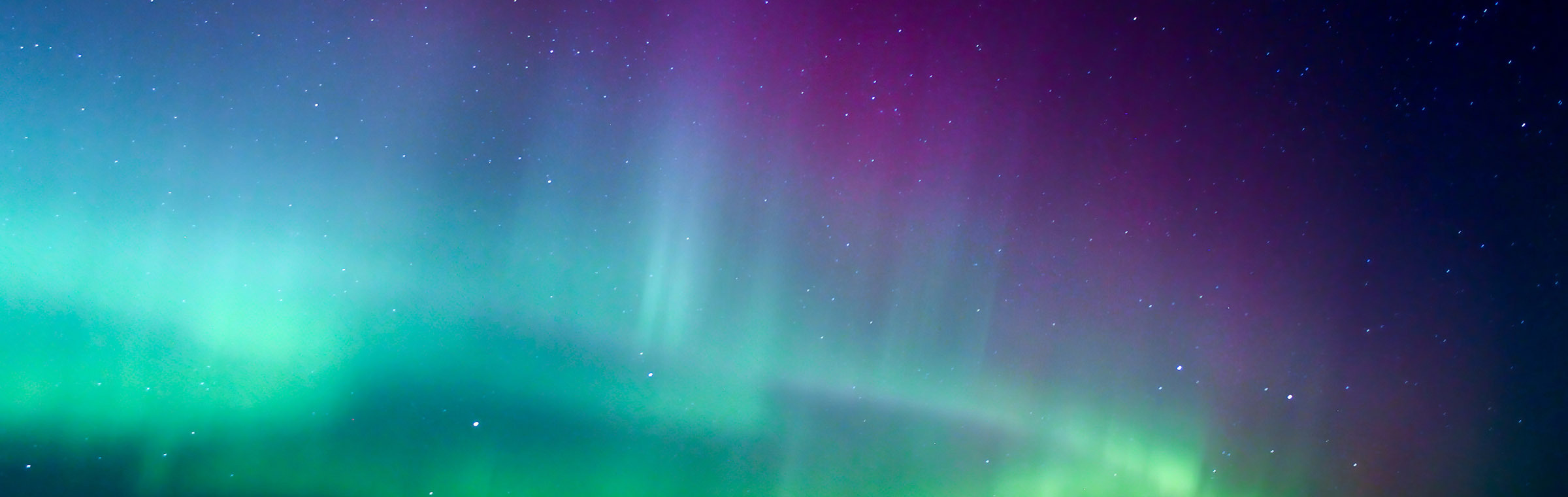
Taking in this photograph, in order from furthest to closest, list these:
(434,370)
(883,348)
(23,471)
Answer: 1. (883,348)
2. (434,370)
3. (23,471)

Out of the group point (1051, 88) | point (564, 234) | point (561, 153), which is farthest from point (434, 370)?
point (1051, 88)

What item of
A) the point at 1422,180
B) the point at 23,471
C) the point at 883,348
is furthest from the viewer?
the point at 1422,180

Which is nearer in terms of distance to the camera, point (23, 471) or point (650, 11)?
point (23, 471)

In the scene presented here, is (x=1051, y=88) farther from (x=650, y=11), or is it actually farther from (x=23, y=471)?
(x=23, y=471)

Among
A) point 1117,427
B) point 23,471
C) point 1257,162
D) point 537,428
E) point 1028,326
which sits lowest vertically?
point 23,471

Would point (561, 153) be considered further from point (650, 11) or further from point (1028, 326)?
point (1028, 326)

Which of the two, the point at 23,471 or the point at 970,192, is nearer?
the point at 23,471

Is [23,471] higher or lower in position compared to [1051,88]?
lower

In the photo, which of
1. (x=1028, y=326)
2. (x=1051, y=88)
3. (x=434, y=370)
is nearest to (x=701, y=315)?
(x=434, y=370)

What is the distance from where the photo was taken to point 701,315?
Result: 1.36 metres

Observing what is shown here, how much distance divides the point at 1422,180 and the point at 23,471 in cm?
262

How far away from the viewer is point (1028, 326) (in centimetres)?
147

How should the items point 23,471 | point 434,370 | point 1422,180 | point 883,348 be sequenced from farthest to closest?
point 1422,180, point 883,348, point 434,370, point 23,471

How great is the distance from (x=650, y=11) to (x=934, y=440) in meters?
0.97
